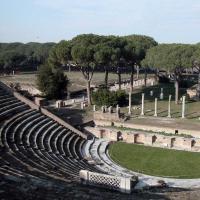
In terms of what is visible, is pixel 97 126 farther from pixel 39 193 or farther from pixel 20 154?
pixel 39 193

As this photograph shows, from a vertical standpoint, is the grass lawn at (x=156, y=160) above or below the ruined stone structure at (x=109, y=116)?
below

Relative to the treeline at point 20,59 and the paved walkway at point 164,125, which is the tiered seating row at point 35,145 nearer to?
the paved walkway at point 164,125

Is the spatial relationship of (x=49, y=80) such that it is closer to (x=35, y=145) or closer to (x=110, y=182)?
(x=35, y=145)

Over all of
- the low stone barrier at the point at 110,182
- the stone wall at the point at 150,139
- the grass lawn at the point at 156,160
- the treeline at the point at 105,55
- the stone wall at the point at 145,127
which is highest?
the treeline at the point at 105,55

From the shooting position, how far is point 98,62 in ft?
167

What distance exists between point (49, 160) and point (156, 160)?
27.5ft

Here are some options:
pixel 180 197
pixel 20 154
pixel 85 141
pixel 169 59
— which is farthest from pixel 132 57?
pixel 180 197

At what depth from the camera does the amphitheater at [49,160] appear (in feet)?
49.6

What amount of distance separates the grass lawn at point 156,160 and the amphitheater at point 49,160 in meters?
0.84

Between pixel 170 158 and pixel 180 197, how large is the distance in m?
14.7

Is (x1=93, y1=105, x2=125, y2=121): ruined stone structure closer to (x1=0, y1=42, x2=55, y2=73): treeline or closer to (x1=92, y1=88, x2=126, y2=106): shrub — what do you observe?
(x1=92, y1=88, x2=126, y2=106): shrub

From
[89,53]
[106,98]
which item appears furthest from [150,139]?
[89,53]

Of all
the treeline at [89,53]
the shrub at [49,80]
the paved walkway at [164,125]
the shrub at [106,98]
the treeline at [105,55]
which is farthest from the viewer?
the shrub at [49,80]

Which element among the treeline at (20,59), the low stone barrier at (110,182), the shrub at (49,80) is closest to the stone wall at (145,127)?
the low stone barrier at (110,182)
